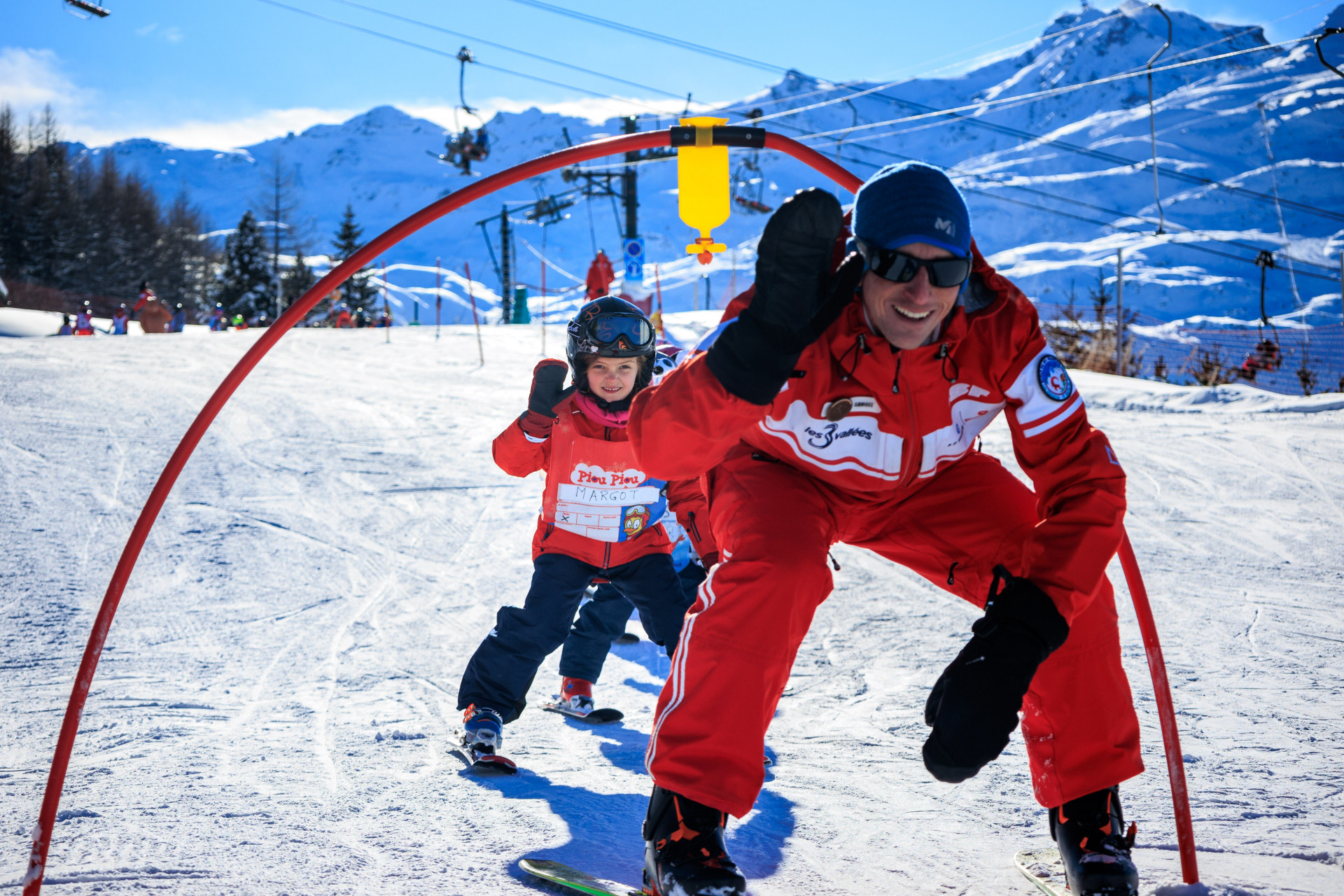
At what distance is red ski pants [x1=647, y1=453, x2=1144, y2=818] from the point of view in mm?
1809

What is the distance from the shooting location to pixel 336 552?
661 cm

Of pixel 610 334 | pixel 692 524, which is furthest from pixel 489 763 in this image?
pixel 610 334

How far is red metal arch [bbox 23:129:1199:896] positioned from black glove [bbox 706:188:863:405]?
0.44 metres

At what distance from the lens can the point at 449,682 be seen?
4.42 meters

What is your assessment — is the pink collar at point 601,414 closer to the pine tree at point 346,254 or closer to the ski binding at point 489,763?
the ski binding at point 489,763

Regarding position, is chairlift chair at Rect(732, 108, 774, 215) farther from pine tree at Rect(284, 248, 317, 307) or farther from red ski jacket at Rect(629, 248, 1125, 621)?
pine tree at Rect(284, 248, 317, 307)

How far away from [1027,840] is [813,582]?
126 centimetres

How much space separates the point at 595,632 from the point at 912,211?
2.76 metres

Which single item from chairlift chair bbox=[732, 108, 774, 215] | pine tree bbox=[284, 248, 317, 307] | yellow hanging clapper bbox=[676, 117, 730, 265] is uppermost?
chairlift chair bbox=[732, 108, 774, 215]

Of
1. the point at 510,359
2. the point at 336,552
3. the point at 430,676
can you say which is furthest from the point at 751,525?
the point at 510,359

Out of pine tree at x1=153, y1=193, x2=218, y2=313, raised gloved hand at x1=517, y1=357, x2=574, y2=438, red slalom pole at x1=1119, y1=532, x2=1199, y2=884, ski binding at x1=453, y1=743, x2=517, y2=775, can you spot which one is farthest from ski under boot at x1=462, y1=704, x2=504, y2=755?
pine tree at x1=153, y1=193, x2=218, y2=313

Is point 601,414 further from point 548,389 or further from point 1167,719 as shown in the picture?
point 1167,719

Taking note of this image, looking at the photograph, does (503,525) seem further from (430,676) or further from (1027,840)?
(1027,840)

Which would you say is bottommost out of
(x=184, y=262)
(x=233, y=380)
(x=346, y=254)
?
(x=233, y=380)
